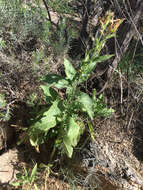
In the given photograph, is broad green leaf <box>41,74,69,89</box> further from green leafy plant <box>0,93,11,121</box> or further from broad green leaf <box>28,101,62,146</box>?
green leafy plant <box>0,93,11,121</box>

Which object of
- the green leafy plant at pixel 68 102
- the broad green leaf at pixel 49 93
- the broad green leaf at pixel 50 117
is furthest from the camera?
the broad green leaf at pixel 49 93

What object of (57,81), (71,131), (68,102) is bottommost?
(71,131)

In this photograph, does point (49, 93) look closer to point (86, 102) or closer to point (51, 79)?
point (51, 79)

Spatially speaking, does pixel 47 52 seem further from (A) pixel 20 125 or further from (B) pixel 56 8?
(B) pixel 56 8

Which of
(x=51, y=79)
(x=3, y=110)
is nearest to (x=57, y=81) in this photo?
(x=51, y=79)

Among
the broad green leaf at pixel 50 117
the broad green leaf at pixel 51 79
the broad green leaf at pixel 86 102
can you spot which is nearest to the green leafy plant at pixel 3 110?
the broad green leaf at pixel 50 117

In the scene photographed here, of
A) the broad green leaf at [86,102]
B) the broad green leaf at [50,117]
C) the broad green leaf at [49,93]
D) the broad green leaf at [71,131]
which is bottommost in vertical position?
the broad green leaf at [71,131]

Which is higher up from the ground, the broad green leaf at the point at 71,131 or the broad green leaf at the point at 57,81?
the broad green leaf at the point at 57,81

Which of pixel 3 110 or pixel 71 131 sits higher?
pixel 3 110

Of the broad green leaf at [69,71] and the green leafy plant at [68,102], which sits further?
the broad green leaf at [69,71]

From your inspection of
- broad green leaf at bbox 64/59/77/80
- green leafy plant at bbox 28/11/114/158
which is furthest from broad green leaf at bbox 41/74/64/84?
broad green leaf at bbox 64/59/77/80

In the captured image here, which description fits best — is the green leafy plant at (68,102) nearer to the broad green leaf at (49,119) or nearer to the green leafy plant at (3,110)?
the broad green leaf at (49,119)

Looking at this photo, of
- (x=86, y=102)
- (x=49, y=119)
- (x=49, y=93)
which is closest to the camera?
(x=86, y=102)

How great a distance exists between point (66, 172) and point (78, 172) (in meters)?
0.16
